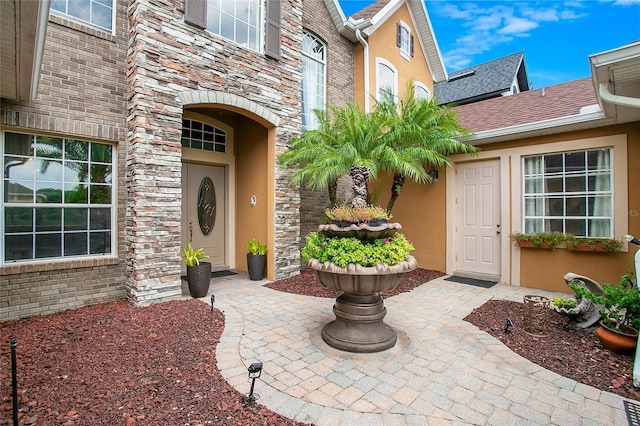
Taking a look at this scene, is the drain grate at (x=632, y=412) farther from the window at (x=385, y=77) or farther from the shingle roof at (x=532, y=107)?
the window at (x=385, y=77)

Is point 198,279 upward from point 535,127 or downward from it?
downward

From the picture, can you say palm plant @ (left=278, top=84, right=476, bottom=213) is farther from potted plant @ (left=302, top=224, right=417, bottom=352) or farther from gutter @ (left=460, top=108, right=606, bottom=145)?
potted plant @ (left=302, top=224, right=417, bottom=352)

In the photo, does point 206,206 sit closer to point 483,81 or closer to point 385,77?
point 385,77

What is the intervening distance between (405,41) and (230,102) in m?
7.60

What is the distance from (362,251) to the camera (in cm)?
304

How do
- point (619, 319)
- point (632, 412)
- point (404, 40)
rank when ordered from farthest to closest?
point (404, 40)
point (619, 319)
point (632, 412)

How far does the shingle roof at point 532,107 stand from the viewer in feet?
19.1

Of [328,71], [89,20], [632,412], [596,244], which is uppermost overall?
[328,71]

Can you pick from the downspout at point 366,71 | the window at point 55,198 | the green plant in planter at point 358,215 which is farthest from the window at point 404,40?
the window at point 55,198

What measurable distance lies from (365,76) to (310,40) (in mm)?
1770

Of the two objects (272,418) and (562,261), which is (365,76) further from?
(272,418)

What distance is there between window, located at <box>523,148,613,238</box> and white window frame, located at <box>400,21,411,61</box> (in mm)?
6166

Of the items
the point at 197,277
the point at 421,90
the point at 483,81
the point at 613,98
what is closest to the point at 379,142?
the point at 613,98

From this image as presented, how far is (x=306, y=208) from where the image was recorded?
297 inches
